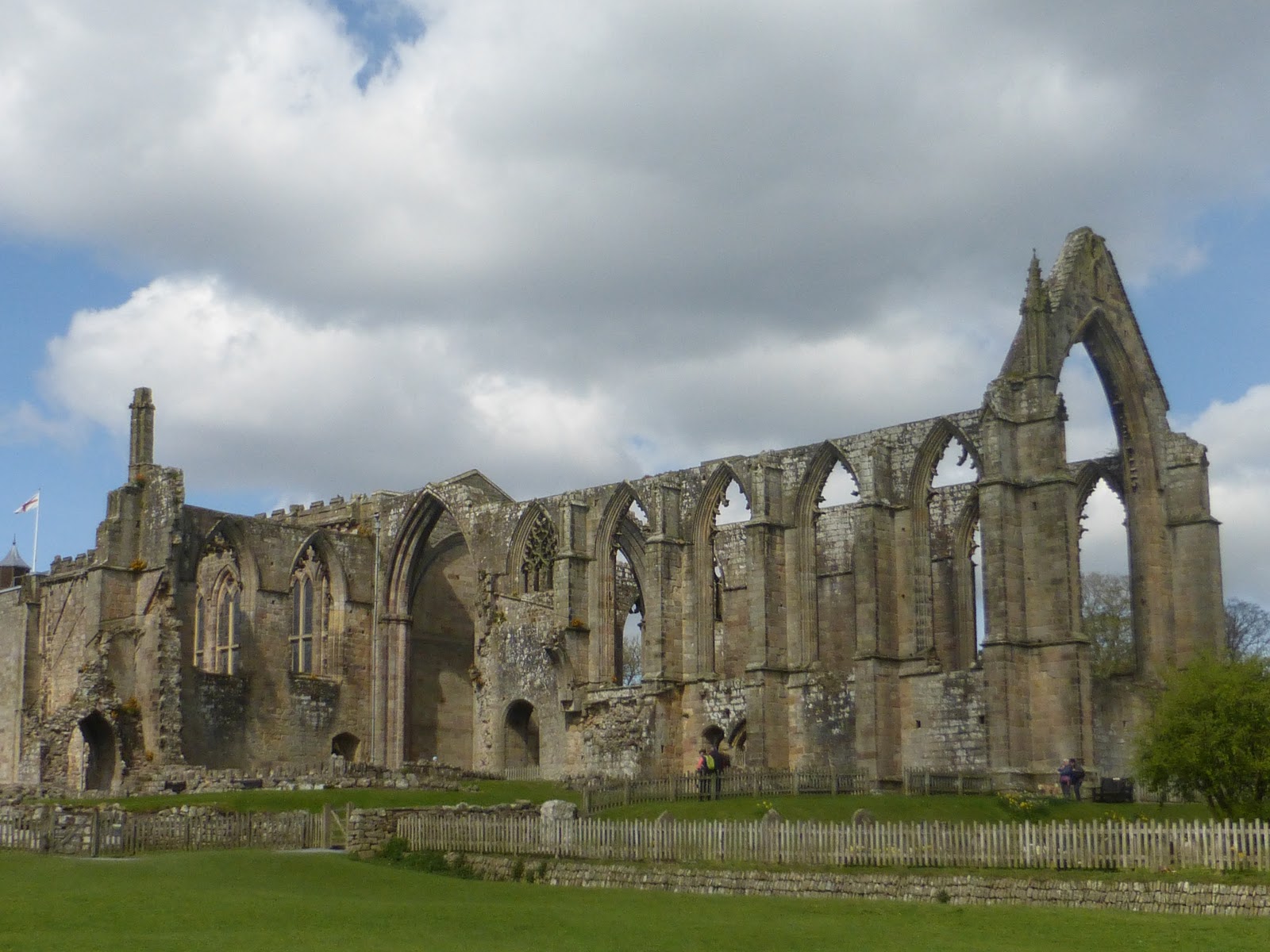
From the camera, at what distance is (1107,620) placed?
5900cm

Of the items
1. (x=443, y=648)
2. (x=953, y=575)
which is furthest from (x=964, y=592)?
(x=443, y=648)

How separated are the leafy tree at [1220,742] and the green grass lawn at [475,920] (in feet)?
30.5

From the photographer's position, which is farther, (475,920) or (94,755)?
(94,755)

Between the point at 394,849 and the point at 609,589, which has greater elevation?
the point at 609,589

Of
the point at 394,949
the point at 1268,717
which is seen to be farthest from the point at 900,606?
the point at 394,949

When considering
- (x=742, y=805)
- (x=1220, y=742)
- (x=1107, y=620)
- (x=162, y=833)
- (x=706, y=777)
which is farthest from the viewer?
(x=1107, y=620)

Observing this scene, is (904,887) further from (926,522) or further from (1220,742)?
(926,522)

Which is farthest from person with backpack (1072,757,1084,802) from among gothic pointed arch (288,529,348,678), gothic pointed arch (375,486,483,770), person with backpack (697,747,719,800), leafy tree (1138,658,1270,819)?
gothic pointed arch (288,529,348,678)

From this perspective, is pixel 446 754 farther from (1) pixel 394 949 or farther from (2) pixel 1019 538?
(1) pixel 394 949

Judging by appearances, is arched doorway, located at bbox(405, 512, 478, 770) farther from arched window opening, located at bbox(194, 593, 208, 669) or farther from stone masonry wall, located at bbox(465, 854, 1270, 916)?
stone masonry wall, located at bbox(465, 854, 1270, 916)

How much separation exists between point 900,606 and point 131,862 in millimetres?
21496

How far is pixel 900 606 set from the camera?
1602 inches

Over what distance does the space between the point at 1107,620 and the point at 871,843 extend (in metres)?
38.1

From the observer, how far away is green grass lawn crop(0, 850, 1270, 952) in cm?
1658
